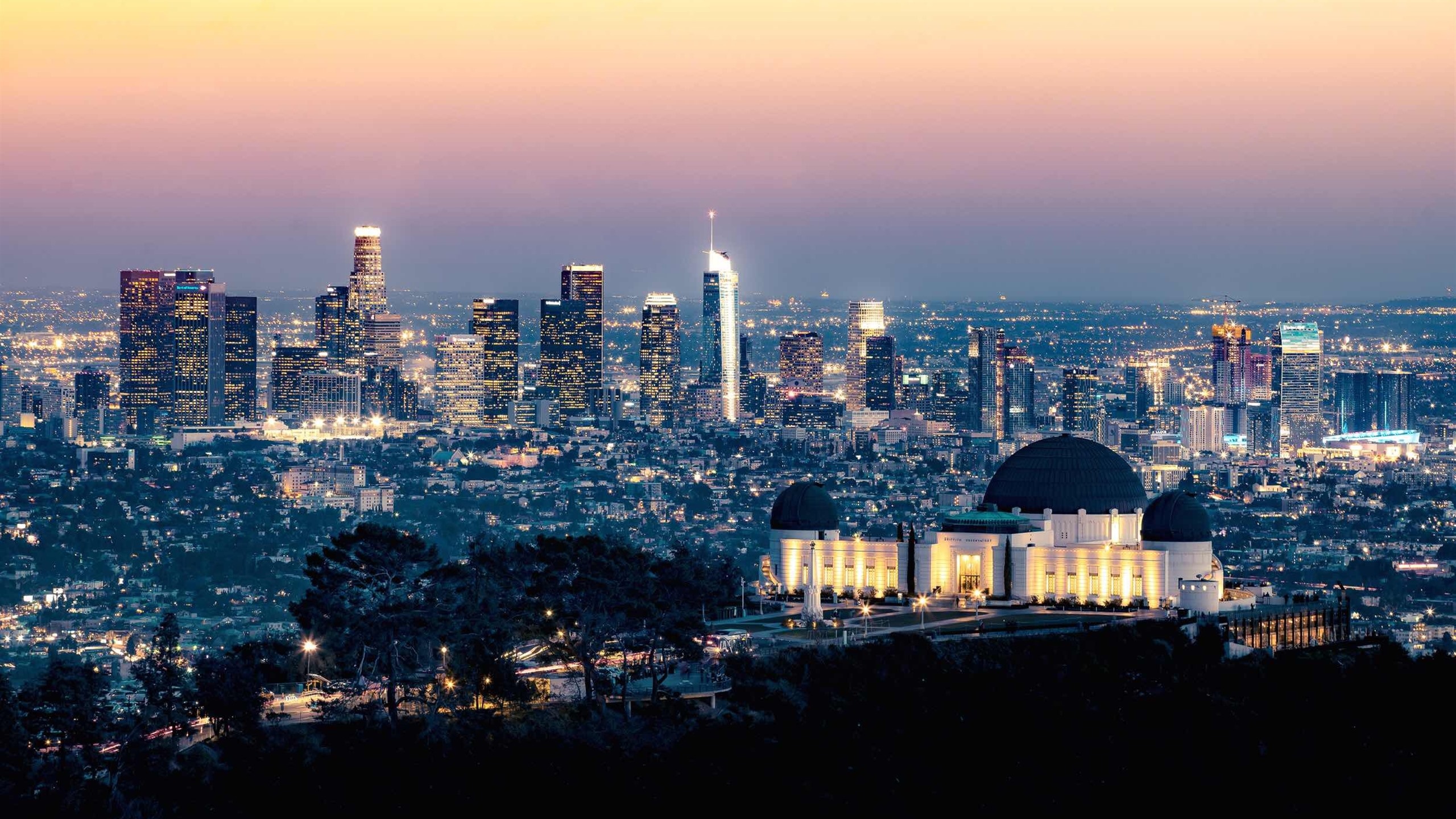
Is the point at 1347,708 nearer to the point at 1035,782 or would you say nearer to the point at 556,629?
the point at 1035,782

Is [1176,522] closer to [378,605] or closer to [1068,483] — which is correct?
[1068,483]

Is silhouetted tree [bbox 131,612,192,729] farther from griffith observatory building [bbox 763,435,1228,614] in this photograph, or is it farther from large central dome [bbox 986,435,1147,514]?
large central dome [bbox 986,435,1147,514]

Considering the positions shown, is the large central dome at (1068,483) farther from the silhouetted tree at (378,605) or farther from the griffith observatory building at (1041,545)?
the silhouetted tree at (378,605)

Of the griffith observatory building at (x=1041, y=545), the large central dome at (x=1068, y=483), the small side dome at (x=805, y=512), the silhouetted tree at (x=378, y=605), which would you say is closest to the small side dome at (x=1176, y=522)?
the griffith observatory building at (x=1041, y=545)

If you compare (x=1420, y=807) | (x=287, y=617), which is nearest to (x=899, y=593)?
(x=1420, y=807)

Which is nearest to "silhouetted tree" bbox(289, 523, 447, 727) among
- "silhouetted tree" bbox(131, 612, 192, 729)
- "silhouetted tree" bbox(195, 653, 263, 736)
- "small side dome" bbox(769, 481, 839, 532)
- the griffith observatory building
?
"silhouetted tree" bbox(195, 653, 263, 736)

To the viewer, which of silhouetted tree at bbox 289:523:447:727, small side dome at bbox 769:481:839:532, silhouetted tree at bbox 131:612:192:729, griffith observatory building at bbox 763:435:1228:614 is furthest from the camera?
small side dome at bbox 769:481:839:532

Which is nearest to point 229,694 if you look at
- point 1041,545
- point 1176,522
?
point 1041,545
